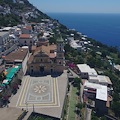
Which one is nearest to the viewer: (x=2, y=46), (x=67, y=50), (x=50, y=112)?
(x=50, y=112)

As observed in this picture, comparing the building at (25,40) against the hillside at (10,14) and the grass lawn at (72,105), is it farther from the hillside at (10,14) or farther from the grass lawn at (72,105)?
the grass lawn at (72,105)

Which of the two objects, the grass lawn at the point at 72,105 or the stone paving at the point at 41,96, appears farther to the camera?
the grass lawn at the point at 72,105

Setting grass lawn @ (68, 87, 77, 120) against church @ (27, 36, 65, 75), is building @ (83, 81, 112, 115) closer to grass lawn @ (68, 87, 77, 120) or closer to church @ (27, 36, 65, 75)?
grass lawn @ (68, 87, 77, 120)

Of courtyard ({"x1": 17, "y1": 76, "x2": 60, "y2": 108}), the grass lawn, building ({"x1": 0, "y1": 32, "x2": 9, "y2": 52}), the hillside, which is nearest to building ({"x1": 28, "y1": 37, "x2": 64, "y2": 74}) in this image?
courtyard ({"x1": 17, "y1": 76, "x2": 60, "y2": 108})

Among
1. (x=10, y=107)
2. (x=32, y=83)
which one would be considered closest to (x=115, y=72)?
(x=32, y=83)

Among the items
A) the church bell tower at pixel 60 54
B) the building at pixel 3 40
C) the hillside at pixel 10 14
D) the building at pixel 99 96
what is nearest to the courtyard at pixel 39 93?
the church bell tower at pixel 60 54

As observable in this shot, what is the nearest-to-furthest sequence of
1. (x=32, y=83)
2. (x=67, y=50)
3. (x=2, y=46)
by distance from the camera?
1. (x=32, y=83)
2. (x=2, y=46)
3. (x=67, y=50)

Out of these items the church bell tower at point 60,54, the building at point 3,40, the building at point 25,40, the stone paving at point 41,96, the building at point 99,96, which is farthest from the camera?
the building at point 25,40

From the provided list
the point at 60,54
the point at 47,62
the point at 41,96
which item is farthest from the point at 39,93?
the point at 60,54

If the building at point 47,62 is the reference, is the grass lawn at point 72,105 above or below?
below

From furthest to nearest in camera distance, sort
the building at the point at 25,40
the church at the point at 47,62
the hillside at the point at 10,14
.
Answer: the hillside at the point at 10,14 → the building at the point at 25,40 → the church at the point at 47,62

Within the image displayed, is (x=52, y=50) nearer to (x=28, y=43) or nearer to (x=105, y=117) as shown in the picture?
(x=28, y=43)
